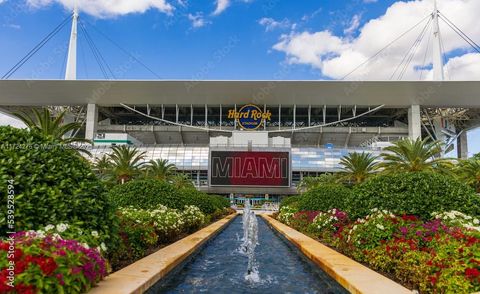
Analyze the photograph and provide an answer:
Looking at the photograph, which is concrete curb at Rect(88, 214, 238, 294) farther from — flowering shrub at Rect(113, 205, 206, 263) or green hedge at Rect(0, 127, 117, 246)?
green hedge at Rect(0, 127, 117, 246)

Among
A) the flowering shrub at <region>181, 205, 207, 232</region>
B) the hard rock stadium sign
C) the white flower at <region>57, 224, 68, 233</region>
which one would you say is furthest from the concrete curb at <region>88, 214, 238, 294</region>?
the hard rock stadium sign

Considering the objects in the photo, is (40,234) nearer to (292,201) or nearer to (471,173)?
(292,201)

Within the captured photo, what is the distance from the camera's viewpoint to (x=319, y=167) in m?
74.1

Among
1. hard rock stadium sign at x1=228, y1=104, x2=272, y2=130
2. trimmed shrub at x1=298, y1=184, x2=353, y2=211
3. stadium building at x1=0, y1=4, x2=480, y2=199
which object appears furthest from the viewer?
hard rock stadium sign at x1=228, y1=104, x2=272, y2=130

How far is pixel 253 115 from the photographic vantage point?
80.2 metres

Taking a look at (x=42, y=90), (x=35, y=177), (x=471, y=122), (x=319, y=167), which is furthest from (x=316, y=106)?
(x=35, y=177)

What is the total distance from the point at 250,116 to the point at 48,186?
7411 centimetres

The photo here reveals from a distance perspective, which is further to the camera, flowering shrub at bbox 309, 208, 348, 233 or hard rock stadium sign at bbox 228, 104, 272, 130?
hard rock stadium sign at bbox 228, 104, 272, 130

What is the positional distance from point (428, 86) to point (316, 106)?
21.1m

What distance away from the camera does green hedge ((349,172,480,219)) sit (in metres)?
10.6

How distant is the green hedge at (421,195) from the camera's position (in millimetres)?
10555

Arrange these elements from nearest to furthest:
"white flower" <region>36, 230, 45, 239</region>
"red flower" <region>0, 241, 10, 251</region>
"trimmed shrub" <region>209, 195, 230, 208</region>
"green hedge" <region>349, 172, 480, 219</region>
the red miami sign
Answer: "red flower" <region>0, 241, 10, 251</region>, "white flower" <region>36, 230, 45, 239</region>, "green hedge" <region>349, 172, 480, 219</region>, "trimmed shrub" <region>209, 195, 230, 208</region>, the red miami sign

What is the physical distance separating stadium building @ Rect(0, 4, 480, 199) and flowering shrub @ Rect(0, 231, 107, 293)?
2633 inches

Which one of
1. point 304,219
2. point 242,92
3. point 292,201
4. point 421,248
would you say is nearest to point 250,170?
point 242,92
